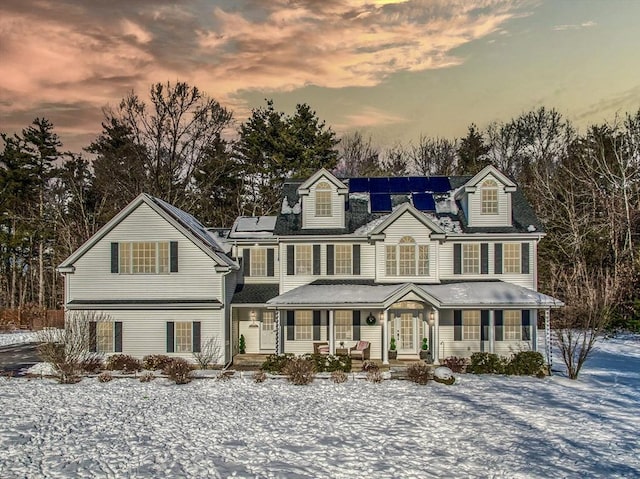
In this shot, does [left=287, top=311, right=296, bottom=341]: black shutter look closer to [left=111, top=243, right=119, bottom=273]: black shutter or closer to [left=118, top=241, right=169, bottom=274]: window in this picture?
[left=118, top=241, right=169, bottom=274]: window

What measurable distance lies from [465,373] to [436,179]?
10.9m

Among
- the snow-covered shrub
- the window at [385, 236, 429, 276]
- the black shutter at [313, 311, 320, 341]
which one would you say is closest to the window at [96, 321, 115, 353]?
the black shutter at [313, 311, 320, 341]

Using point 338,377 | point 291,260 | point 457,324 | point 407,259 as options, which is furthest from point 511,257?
point 338,377

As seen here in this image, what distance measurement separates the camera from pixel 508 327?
22.9 metres

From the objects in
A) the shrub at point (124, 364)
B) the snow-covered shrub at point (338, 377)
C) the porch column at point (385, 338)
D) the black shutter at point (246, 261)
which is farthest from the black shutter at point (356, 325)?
the shrub at point (124, 364)

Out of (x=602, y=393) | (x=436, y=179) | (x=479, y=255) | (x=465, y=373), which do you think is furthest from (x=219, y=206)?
(x=602, y=393)

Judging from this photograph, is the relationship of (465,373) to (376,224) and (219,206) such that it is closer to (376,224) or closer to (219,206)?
(376,224)

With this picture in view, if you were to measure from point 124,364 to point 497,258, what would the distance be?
16241mm

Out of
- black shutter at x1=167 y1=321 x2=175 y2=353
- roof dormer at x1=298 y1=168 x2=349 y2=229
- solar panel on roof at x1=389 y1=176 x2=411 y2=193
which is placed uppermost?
solar panel on roof at x1=389 y1=176 x2=411 y2=193

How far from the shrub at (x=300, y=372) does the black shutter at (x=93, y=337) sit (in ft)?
28.4

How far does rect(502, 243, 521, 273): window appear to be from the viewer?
Answer: 23.8 meters

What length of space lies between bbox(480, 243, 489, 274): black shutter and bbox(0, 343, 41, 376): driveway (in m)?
19.4

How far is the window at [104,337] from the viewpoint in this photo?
22.4m

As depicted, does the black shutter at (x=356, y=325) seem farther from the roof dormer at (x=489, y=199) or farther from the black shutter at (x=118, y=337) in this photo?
the black shutter at (x=118, y=337)
